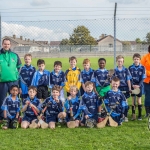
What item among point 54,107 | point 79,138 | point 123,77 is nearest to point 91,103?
point 54,107

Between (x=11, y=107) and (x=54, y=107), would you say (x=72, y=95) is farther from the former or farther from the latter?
(x=11, y=107)

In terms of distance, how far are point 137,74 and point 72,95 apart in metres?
1.62

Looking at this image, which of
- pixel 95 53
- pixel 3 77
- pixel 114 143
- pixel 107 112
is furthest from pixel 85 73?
pixel 95 53

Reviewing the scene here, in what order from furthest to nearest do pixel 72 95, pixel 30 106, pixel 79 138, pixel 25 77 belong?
1. pixel 25 77
2. pixel 72 95
3. pixel 30 106
4. pixel 79 138

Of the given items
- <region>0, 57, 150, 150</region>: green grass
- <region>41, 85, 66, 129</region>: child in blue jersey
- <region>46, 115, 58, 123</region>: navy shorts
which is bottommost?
<region>0, 57, 150, 150</region>: green grass

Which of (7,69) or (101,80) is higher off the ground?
(7,69)

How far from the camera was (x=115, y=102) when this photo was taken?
668 cm

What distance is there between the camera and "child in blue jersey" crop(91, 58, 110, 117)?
727 centimetres

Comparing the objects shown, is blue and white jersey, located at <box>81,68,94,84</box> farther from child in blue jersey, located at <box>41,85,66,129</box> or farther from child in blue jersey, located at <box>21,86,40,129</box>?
child in blue jersey, located at <box>21,86,40,129</box>

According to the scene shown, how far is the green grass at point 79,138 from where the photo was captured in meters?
5.02

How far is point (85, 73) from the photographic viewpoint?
744cm

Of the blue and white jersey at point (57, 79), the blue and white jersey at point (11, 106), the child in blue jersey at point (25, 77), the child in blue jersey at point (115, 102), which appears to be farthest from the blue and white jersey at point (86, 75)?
the blue and white jersey at point (11, 106)

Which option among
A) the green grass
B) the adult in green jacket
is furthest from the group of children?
the green grass

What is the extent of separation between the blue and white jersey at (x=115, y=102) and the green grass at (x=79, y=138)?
38 centimetres
